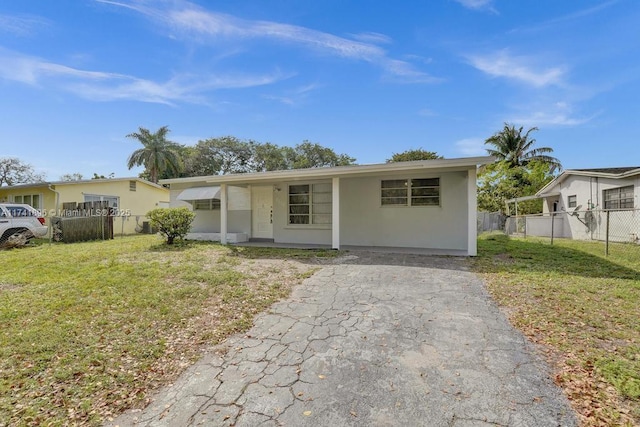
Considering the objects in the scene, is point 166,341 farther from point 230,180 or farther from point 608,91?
point 608,91

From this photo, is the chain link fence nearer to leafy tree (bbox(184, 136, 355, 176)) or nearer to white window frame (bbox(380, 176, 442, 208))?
white window frame (bbox(380, 176, 442, 208))

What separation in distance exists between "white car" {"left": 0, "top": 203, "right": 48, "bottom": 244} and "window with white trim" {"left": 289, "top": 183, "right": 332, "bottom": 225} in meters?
10.2

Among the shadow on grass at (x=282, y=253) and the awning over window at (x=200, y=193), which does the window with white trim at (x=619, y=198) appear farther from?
the awning over window at (x=200, y=193)

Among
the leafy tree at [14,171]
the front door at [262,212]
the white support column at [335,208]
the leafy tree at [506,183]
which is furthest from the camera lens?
the leafy tree at [14,171]

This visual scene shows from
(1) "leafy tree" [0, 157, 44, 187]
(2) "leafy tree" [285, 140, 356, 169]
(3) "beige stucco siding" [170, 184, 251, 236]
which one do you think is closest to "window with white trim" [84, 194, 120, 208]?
(3) "beige stucco siding" [170, 184, 251, 236]

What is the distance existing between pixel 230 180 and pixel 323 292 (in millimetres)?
6911

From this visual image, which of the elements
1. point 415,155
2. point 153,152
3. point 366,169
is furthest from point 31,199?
point 415,155

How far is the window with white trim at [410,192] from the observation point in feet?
32.3

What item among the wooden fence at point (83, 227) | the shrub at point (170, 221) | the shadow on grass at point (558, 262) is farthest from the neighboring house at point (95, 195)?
the shadow on grass at point (558, 262)

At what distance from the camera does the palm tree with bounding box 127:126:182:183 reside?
91.2ft

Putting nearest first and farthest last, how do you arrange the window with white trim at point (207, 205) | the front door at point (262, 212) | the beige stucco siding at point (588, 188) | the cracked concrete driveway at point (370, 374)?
1. the cracked concrete driveway at point (370, 374)
2. the beige stucco siding at point (588, 188)
3. the front door at point (262, 212)
4. the window with white trim at point (207, 205)

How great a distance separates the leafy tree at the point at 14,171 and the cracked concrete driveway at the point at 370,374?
132 ft

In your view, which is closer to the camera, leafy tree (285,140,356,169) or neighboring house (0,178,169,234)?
neighboring house (0,178,169,234)

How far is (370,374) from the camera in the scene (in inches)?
109
